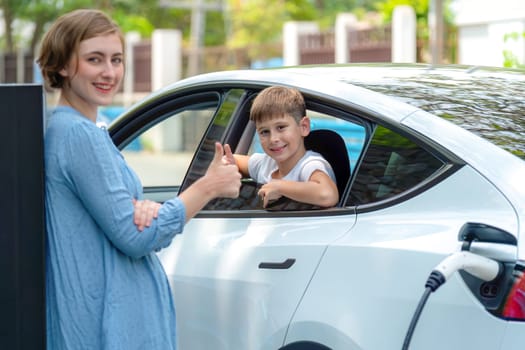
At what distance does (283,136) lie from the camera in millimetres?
3729

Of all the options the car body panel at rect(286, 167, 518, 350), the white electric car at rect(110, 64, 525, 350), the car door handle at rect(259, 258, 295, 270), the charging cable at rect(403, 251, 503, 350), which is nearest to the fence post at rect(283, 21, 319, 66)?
the white electric car at rect(110, 64, 525, 350)

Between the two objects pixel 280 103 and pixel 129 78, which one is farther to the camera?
pixel 129 78

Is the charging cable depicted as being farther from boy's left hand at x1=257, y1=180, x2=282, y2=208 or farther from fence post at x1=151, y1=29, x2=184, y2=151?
fence post at x1=151, y1=29, x2=184, y2=151

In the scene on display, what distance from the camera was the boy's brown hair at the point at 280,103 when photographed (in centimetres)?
364

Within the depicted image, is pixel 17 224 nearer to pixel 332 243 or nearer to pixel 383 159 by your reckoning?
pixel 332 243

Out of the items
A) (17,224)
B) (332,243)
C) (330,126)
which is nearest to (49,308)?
(17,224)

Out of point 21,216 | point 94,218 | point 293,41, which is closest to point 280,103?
point 94,218

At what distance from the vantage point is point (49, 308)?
2.93 metres

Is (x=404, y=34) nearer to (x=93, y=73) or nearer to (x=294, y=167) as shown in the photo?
(x=294, y=167)

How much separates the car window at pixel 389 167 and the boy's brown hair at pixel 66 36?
899 millimetres

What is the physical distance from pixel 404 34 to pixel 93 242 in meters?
19.7

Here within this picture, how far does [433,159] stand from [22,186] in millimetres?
1144

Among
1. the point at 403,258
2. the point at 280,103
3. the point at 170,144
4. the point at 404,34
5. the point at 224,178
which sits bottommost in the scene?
the point at 170,144

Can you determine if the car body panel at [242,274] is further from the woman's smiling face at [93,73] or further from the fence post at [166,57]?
the fence post at [166,57]
